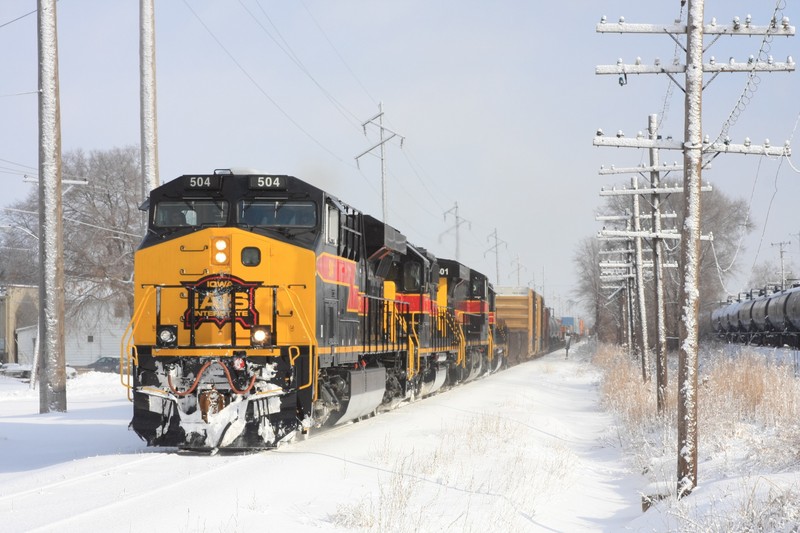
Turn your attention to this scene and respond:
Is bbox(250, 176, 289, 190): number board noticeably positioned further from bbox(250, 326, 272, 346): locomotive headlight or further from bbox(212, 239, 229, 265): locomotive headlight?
bbox(250, 326, 272, 346): locomotive headlight

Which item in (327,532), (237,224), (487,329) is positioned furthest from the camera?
(487,329)

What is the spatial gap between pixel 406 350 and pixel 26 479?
10.2m

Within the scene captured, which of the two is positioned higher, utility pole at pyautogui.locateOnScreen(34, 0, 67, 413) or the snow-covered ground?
utility pole at pyautogui.locateOnScreen(34, 0, 67, 413)

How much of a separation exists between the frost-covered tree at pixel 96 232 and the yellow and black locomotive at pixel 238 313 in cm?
3673

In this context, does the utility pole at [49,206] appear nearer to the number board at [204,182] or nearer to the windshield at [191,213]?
the windshield at [191,213]

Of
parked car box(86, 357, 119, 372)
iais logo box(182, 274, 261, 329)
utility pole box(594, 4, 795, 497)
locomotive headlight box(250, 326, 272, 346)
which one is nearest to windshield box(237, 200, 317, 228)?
iais logo box(182, 274, 261, 329)

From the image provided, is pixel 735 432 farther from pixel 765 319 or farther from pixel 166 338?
pixel 765 319

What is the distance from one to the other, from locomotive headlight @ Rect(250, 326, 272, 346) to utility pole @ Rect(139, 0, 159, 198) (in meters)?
8.45

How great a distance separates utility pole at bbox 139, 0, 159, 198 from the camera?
19.2 meters

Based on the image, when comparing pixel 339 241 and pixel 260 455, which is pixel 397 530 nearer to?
pixel 260 455

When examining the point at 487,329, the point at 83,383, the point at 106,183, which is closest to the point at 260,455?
the point at 487,329

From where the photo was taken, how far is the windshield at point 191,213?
12477 mm

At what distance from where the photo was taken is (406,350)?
1911 cm

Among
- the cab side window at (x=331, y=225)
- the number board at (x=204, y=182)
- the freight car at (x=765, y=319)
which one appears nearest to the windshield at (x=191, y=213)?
the number board at (x=204, y=182)
